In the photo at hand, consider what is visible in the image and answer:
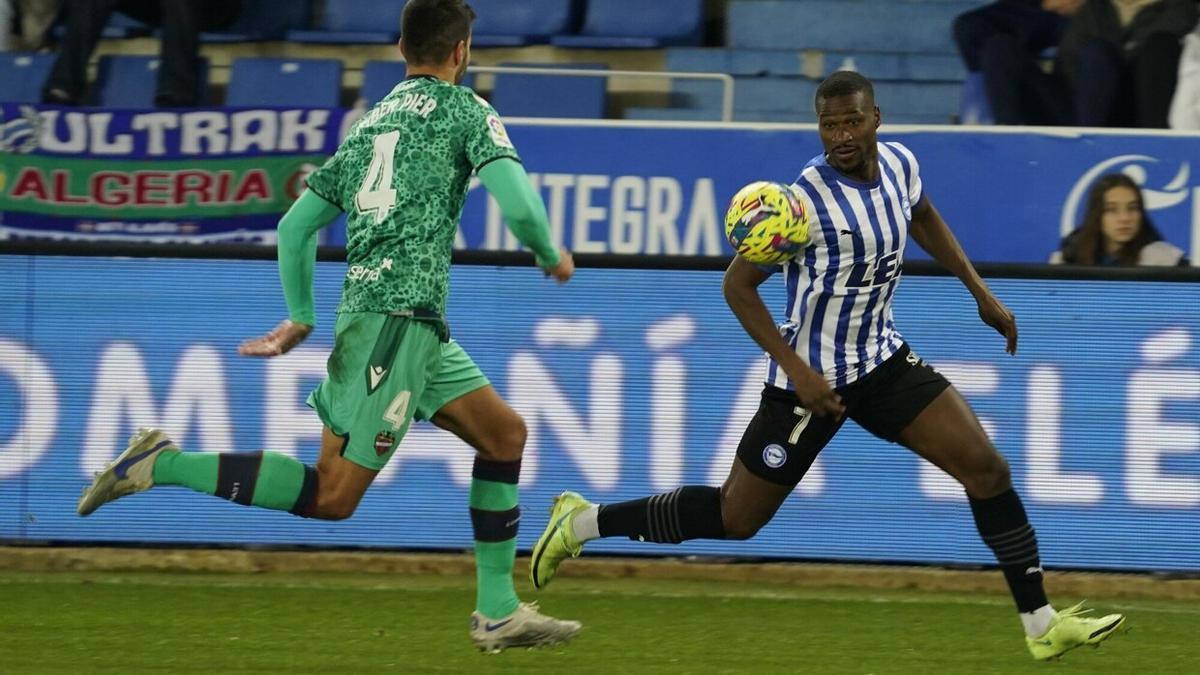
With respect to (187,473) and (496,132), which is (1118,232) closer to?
(496,132)

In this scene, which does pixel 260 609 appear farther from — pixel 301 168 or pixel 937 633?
pixel 301 168

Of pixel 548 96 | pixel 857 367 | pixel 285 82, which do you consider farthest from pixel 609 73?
pixel 857 367

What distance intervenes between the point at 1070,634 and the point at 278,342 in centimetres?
253

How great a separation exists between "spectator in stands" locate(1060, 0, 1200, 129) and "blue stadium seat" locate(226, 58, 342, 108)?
422cm

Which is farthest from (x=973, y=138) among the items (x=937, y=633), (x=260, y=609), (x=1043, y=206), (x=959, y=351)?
(x=260, y=609)

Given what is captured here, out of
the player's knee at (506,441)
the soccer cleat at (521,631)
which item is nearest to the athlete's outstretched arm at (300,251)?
the player's knee at (506,441)

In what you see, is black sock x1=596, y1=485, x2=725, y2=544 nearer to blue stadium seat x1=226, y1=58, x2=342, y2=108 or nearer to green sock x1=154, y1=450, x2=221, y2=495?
green sock x1=154, y1=450, x2=221, y2=495

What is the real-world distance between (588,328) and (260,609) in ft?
6.02

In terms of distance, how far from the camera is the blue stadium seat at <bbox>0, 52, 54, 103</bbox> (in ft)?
41.3

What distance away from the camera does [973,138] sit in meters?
9.72

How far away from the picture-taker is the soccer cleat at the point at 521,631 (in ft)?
21.1

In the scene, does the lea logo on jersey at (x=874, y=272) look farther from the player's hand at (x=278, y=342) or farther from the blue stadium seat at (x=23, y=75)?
the blue stadium seat at (x=23, y=75)

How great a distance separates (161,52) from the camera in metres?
12.1

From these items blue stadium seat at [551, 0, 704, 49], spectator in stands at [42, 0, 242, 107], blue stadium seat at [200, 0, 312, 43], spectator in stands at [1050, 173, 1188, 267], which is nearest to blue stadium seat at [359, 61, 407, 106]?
spectator in stands at [42, 0, 242, 107]
